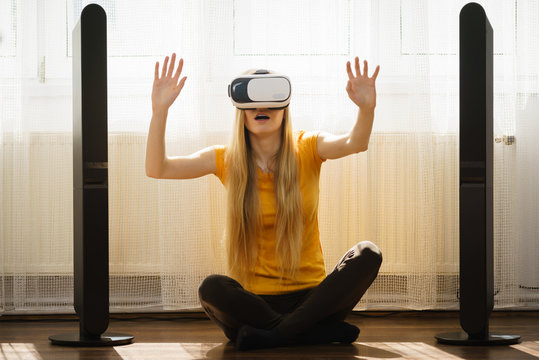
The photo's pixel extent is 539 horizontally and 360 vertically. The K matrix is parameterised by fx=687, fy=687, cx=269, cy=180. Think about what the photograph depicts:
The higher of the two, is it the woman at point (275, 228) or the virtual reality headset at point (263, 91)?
the virtual reality headset at point (263, 91)

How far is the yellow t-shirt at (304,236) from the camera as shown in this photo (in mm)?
1965

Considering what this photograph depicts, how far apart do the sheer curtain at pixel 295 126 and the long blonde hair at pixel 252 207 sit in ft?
1.16

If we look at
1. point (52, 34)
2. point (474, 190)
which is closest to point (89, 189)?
point (52, 34)

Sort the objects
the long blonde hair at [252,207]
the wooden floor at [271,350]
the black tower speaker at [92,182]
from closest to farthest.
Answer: the wooden floor at [271,350], the black tower speaker at [92,182], the long blonde hair at [252,207]

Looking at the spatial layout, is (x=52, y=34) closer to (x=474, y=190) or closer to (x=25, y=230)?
(x=25, y=230)

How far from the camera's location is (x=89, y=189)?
6.05ft

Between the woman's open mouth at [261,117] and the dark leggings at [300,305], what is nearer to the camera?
the dark leggings at [300,305]

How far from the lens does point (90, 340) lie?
1854mm

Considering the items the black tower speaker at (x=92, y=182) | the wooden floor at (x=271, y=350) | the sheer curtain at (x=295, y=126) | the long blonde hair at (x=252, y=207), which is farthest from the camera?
the sheer curtain at (x=295, y=126)

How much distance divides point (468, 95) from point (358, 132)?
30 centimetres

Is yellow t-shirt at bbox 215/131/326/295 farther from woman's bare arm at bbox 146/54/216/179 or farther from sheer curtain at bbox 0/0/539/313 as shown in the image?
sheer curtain at bbox 0/0/539/313

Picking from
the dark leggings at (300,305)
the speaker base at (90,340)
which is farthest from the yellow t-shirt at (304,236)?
the speaker base at (90,340)

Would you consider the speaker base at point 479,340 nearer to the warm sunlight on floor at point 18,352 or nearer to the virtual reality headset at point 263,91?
the virtual reality headset at point 263,91

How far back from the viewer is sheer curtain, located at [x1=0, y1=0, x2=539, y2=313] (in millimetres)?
2332
